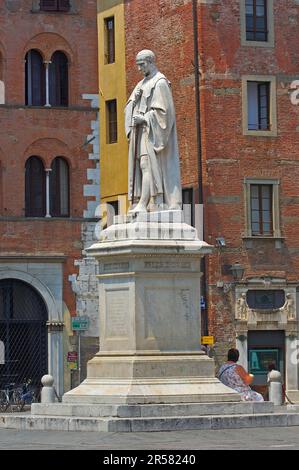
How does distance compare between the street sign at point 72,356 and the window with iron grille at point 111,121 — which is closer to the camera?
the street sign at point 72,356

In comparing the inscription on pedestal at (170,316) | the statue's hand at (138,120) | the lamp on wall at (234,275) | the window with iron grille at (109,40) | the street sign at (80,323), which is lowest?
the inscription on pedestal at (170,316)

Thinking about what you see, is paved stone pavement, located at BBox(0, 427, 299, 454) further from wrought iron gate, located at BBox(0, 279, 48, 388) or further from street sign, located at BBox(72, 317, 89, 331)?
street sign, located at BBox(72, 317, 89, 331)

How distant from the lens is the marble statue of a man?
97.0 feet

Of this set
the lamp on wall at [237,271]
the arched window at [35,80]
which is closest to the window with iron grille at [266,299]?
the lamp on wall at [237,271]

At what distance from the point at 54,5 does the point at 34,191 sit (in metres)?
5.87

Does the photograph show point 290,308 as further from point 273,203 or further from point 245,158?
point 245,158

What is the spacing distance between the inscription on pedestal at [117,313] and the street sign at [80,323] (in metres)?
24.8

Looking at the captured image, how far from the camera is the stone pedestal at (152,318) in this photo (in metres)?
28.4

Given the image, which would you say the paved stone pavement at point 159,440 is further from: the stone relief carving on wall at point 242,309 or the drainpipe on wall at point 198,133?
the stone relief carving on wall at point 242,309

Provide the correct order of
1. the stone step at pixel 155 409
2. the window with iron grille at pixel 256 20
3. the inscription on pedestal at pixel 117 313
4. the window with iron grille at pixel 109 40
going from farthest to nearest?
the window with iron grille at pixel 109 40 → the window with iron grille at pixel 256 20 → the inscription on pedestal at pixel 117 313 → the stone step at pixel 155 409

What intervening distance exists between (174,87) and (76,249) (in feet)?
27.8

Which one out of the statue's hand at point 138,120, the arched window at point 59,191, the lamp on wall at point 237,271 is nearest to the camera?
the statue's hand at point 138,120

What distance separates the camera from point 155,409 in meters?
27.5

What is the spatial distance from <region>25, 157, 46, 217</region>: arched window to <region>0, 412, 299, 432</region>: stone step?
24876mm
